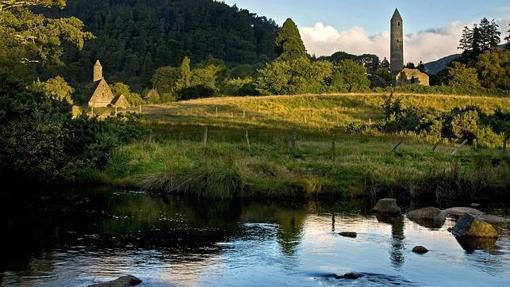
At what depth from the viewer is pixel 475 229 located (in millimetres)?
19703

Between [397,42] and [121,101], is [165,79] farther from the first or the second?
[397,42]

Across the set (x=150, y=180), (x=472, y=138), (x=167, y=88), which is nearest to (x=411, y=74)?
(x=167, y=88)

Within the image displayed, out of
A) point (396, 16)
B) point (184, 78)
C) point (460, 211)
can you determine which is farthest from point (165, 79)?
point (460, 211)

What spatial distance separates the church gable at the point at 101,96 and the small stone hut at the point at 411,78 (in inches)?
2091

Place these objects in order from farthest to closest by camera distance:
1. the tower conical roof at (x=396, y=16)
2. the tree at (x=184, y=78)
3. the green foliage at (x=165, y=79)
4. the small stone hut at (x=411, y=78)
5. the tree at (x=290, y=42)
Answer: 1. the tower conical roof at (x=396, y=16)
2. the green foliage at (x=165, y=79)
3. the small stone hut at (x=411, y=78)
4. the tree at (x=184, y=78)
5. the tree at (x=290, y=42)

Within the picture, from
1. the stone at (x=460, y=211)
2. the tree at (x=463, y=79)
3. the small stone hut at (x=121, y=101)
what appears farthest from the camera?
the small stone hut at (x=121, y=101)

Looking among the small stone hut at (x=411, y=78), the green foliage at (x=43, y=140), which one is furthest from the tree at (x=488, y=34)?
the green foliage at (x=43, y=140)

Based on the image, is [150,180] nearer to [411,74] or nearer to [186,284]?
[186,284]

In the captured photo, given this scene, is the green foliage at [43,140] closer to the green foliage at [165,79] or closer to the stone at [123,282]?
the stone at [123,282]

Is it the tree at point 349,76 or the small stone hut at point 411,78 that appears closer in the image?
the tree at point 349,76

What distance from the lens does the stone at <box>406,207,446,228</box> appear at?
22578 millimetres

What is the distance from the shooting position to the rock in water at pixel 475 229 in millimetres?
19594

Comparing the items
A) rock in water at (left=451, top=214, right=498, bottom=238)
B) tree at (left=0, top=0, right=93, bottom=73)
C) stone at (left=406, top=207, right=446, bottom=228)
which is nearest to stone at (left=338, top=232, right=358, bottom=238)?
rock in water at (left=451, top=214, right=498, bottom=238)

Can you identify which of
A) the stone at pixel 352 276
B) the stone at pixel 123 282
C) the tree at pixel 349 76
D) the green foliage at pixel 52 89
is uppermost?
the tree at pixel 349 76
